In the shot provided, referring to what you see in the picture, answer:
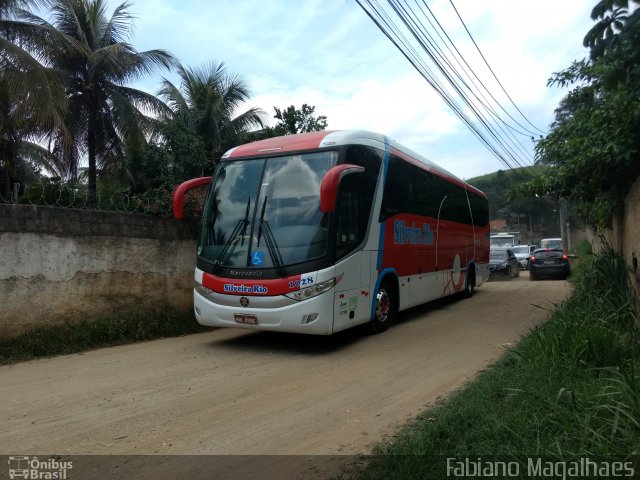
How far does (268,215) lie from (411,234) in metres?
3.58

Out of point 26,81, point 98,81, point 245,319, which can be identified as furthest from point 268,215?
point 98,81

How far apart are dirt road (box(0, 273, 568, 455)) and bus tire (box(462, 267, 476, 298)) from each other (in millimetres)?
5274

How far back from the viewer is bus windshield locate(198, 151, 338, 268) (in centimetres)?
717

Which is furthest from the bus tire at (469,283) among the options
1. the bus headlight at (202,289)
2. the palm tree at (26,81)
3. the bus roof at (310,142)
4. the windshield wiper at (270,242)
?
the palm tree at (26,81)

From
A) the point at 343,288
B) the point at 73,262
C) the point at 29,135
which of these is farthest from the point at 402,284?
the point at 29,135

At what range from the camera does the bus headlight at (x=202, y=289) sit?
299 inches

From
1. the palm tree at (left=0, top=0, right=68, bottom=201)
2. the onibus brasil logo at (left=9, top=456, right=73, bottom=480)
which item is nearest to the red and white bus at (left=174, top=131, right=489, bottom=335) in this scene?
the onibus brasil logo at (left=9, top=456, right=73, bottom=480)

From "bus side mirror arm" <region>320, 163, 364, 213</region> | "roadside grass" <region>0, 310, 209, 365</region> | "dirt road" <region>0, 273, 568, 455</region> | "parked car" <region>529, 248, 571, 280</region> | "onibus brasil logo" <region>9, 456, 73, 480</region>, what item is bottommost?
"onibus brasil logo" <region>9, 456, 73, 480</region>

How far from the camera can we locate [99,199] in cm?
895

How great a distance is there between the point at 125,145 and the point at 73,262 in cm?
1178

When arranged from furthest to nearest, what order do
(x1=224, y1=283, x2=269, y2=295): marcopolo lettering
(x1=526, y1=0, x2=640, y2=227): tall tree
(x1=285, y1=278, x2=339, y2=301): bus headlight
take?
1. (x1=224, y1=283, x2=269, y2=295): marcopolo lettering
2. (x1=285, y1=278, x2=339, y2=301): bus headlight
3. (x1=526, y1=0, x2=640, y2=227): tall tree

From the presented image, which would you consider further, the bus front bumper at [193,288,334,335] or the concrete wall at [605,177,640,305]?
the bus front bumper at [193,288,334,335]

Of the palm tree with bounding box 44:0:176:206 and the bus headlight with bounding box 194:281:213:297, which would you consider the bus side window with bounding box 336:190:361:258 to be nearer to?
the bus headlight with bounding box 194:281:213:297

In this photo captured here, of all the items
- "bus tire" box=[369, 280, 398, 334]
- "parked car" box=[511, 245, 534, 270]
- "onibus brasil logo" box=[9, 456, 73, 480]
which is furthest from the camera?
"parked car" box=[511, 245, 534, 270]
